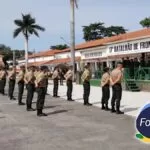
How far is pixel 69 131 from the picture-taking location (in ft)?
33.1

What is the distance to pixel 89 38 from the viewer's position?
3937 inches

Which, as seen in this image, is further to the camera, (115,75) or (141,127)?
(115,75)

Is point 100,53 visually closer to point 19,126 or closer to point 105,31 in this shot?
point 19,126

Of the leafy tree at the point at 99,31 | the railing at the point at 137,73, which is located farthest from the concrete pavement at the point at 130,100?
the leafy tree at the point at 99,31

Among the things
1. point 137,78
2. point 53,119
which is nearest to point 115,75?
point 53,119

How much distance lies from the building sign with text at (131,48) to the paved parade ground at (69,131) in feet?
50.4

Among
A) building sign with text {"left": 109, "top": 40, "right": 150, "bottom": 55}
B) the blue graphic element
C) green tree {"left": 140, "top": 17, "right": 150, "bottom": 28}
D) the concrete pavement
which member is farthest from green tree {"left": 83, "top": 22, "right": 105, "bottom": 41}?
the blue graphic element

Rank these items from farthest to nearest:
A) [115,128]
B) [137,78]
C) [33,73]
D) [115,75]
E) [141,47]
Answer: [141,47] < [137,78] < [33,73] < [115,75] < [115,128]

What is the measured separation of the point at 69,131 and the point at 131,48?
2250 cm

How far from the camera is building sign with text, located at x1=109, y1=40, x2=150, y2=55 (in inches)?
1162

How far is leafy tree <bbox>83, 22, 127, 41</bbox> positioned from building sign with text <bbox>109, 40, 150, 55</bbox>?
208 ft

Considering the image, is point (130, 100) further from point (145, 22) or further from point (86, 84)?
point (145, 22)

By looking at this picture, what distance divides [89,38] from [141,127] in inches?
3839

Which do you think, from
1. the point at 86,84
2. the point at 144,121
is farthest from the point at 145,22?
the point at 144,121
